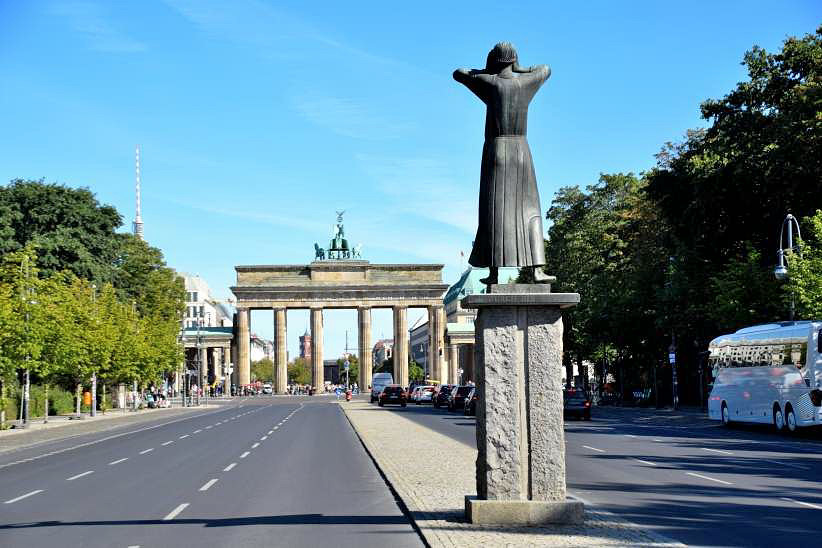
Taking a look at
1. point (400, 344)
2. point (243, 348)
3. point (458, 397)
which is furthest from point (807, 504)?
point (243, 348)

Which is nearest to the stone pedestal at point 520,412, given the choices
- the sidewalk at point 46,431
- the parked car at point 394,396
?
the sidewalk at point 46,431

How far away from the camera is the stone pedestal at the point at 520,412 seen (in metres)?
12.6

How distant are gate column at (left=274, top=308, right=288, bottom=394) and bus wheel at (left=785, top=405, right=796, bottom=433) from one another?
97.2 meters

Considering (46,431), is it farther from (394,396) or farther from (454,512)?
(454,512)

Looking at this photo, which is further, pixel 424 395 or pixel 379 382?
pixel 379 382

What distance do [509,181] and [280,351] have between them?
11913 cm

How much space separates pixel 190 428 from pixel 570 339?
121 feet

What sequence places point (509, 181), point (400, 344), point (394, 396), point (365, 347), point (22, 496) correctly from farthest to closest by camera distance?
point (400, 344)
point (365, 347)
point (394, 396)
point (22, 496)
point (509, 181)

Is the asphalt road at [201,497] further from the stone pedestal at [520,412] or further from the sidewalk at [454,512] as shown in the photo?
the stone pedestal at [520,412]

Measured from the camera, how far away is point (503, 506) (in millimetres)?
12523

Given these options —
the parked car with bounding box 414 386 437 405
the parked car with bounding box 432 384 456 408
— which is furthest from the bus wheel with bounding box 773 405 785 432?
the parked car with bounding box 414 386 437 405

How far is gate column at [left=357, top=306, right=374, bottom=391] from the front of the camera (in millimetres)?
132500

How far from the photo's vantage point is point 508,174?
13250 millimetres

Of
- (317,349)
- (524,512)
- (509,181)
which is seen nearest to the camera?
(524,512)
